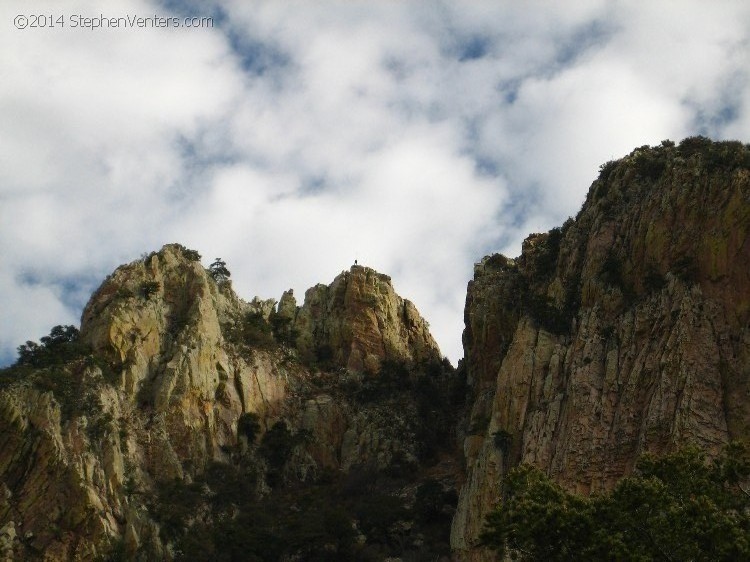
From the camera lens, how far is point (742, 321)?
46.8 m

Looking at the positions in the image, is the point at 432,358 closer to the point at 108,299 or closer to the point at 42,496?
the point at 108,299

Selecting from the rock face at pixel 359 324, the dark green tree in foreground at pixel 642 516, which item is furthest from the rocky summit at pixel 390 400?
the dark green tree in foreground at pixel 642 516

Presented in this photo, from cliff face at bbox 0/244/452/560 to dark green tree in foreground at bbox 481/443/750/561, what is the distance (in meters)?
30.1

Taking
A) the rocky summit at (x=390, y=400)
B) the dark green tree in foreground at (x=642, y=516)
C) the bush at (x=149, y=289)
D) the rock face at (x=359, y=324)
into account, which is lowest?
the dark green tree in foreground at (x=642, y=516)

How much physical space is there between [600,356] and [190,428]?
27024 mm

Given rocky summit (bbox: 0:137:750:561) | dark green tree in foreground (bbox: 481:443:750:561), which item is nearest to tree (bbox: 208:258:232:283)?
rocky summit (bbox: 0:137:750:561)

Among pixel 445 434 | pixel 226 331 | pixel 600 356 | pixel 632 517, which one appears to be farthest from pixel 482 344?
pixel 632 517

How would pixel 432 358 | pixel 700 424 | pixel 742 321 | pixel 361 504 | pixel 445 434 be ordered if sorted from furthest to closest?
1. pixel 432 358
2. pixel 445 434
3. pixel 361 504
4. pixel 742 321
5. pixel 700 424

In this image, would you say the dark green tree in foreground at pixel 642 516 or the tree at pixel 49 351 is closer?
the dark green tree in foreground at pixel 642 516

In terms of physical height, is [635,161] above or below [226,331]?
above

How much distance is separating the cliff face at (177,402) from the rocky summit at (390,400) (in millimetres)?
153

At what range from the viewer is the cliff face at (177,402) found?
52188 mm

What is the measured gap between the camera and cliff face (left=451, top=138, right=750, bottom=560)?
45719 millimetres

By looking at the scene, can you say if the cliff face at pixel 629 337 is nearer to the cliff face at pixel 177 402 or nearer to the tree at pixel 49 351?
the cliff face at pixel 177 402
